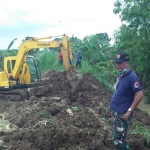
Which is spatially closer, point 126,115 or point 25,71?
point 126,115

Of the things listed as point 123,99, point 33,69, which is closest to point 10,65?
point 33,69

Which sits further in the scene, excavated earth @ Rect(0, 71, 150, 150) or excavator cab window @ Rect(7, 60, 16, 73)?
excavator cab window @ Rect(7, 60, 16, 73)

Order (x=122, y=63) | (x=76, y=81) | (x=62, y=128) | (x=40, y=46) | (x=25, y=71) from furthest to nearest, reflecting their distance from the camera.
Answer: (x=25, y=71)
(x=40, y=46)
(x=76, y=81)
(x=62, y=128)
(x=122, y=63)

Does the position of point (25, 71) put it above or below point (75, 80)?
above

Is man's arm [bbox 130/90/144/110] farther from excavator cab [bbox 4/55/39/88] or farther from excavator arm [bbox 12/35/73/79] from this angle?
excavator cab [bbox 4/55/39/88]

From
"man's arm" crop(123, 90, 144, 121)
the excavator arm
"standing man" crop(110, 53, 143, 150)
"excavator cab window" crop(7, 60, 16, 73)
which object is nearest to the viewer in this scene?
"man's arm" crop(123, 90, 144, 121)

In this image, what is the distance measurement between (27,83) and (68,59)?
2.75m

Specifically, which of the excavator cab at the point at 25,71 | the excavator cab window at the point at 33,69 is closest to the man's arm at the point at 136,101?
the excavator cab at the point at 25,71

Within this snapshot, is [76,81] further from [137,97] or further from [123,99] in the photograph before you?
[137,97]

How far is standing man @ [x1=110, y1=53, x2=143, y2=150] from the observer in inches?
197

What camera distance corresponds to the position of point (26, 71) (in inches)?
560

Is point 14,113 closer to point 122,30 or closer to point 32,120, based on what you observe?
point 32,120

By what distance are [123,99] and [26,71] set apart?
969 centimetres

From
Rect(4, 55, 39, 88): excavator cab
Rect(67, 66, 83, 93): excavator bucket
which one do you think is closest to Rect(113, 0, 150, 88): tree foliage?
Rect(67, 66, 83, 93): excavator bucket
